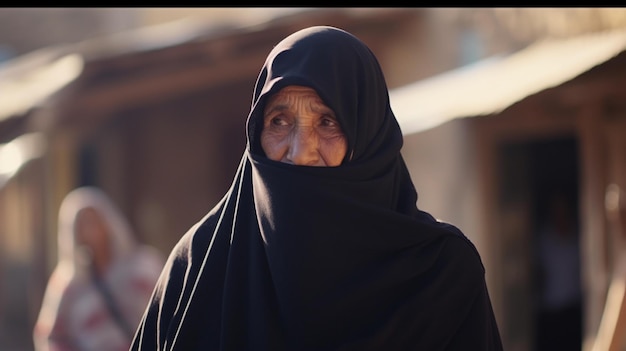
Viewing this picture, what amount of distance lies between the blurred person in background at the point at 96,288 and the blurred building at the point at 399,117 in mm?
1600

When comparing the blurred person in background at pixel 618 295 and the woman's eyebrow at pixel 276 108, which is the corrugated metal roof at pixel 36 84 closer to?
the blurred person in background at pixel 618 295

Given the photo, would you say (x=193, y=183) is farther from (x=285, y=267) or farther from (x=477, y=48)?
(x=285, y=267)

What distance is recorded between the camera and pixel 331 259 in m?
2.54

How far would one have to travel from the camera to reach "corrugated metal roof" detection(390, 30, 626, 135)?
6.36 metres

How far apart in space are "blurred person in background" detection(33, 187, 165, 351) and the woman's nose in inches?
122

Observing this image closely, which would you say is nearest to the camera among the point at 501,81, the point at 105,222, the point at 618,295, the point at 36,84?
the point at 618,295

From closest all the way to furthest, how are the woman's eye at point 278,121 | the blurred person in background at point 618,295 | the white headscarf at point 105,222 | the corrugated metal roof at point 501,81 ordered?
the woman's eye at point 278,121 < the blurred person in background at point 618,295 < the white headscarf at point 105,222 < the corrugated metal roof at point 501,81

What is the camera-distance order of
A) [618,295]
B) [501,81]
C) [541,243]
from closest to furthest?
[618,295]
[501,81]
[541,243]

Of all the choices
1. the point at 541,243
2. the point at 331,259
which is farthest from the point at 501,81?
the point at 331,259

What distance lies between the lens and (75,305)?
5.71 metres

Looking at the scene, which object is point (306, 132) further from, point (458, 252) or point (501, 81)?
point (501, 81)

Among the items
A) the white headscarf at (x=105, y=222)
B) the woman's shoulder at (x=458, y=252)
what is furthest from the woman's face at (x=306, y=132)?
the white headscarf at (x=105, y=222)

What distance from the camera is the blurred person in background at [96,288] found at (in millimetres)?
5594

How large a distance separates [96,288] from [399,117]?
2063 mm
